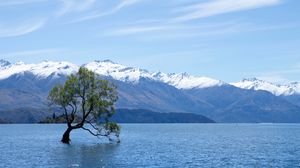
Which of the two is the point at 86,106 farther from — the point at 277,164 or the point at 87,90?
the point at 277,164

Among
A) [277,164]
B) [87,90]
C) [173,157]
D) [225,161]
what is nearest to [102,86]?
[87,90]

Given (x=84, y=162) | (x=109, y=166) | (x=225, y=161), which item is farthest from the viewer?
(x=225, y=161)

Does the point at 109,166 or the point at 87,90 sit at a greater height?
the point at 87,90

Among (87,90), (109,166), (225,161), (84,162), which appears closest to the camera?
(109,166)

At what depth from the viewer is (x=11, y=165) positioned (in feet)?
276

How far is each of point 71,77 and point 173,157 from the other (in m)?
40.8

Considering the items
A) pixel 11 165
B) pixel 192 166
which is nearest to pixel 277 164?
pixel 192 166

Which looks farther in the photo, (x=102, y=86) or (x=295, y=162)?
(x=102, y=86)

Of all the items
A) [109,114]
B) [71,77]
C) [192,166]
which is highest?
[71,77]

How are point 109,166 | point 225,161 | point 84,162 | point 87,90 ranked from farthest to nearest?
1. point 87,90
2. point 225,161
3. point 84,162
4. point 109,166

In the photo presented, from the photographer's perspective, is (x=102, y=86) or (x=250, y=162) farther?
(x=102, y=86)

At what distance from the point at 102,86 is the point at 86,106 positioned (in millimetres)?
6437

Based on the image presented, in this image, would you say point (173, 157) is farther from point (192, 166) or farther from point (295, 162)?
point (295, 162)

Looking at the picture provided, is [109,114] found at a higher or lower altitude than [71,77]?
lower
